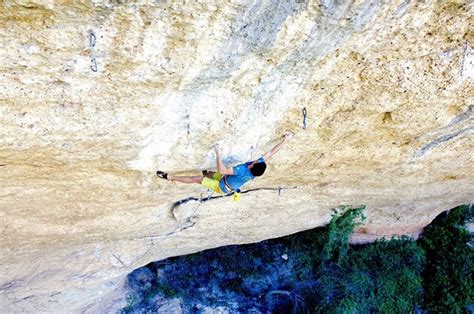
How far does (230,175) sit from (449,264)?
21.4 ft

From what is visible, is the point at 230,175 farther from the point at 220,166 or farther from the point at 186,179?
the point at 186,179

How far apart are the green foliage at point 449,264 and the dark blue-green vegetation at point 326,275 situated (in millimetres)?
18

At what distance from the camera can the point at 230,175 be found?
3889 millimetres

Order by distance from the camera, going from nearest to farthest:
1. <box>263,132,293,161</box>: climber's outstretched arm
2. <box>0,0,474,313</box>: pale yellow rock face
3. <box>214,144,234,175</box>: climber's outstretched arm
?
<box>0,0,474,313</box>: pale yellow rock face → <box>214,144,234,175</box>: climber's outstretched arm → <box>263,132,293,161</box>: climber's outstretched arm

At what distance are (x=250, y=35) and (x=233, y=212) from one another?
3.42 m

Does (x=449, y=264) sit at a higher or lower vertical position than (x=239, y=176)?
lower

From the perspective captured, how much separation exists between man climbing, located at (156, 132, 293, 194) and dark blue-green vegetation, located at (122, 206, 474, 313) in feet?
12.9

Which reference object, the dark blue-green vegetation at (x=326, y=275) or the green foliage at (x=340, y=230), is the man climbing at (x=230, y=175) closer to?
the green foliage at (x=340, y=230)

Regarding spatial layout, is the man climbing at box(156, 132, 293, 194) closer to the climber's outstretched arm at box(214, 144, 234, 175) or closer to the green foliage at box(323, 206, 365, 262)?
the climber's outstretched arm at box(214, 144, 234, 175)

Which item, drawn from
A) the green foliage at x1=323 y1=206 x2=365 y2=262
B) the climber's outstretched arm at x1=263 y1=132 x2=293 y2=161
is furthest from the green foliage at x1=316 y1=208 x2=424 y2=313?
the climber's outstretched arm at x1=263 y1=132 x2=293 y2=161

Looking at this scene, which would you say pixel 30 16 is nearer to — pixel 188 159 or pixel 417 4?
pixel 188 159

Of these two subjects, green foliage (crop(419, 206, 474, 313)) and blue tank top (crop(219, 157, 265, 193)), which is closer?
blue tank top (crop(219, 157, 265, 193))

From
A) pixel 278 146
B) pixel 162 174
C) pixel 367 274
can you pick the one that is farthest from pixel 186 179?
pixel 367 274

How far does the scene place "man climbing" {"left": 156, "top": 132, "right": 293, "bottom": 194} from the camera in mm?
3773
